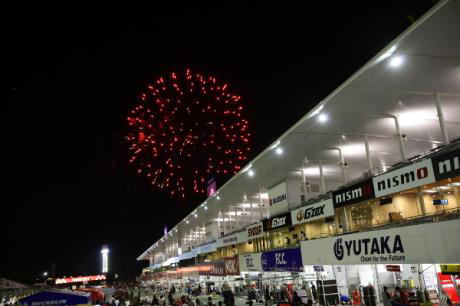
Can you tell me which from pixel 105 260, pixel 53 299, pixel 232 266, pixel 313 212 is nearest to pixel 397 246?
pixel 313 212

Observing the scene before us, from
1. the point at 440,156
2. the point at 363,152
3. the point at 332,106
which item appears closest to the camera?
the point at 440,156

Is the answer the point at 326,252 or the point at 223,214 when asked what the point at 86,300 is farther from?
the point at 223,214

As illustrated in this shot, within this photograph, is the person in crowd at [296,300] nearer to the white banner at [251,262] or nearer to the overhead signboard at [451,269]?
the white banner at [251,262]

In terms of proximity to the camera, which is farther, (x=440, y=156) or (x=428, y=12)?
(x=440, y=156)

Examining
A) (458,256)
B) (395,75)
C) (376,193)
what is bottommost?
(458,256)

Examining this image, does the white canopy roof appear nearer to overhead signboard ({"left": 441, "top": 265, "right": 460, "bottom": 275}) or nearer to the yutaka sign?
the yutaka sign

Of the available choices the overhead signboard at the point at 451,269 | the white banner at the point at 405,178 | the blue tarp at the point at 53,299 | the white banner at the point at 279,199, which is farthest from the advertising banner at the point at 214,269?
the overhead signboard at the point at 451,269

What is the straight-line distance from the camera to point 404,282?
69.6 ft

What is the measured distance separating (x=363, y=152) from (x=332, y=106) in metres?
10.3

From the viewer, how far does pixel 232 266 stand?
29875 mm

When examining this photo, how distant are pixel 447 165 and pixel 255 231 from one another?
61.2ft

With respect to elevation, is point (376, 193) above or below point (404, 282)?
above

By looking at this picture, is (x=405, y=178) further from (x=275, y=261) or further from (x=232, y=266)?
(x=232, y=266)

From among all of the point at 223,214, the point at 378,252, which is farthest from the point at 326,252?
the point at 223,214
